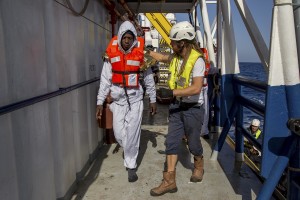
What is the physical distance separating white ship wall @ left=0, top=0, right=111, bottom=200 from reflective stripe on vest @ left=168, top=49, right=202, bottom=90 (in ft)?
3.89

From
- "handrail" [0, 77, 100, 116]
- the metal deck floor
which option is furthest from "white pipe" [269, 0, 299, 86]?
"handrail" [0, 77, 100, 116]

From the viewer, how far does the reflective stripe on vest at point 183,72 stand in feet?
10.2

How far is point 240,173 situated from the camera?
3705mm

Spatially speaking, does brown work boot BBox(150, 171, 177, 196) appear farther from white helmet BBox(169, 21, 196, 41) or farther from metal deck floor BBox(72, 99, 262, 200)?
white helmet BBox(169, 21, 196, 41)

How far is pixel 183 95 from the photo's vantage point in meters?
3.03

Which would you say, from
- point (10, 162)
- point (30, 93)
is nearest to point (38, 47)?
point (30, 93)

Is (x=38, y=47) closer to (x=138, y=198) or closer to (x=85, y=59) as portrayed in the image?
(x=85, y=59)

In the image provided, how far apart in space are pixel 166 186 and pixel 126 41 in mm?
1902

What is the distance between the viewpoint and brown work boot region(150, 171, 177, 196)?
3133 mm

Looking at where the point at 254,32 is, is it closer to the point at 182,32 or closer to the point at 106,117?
the point at 182,32

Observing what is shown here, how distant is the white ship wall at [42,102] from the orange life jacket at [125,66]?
1.43 ft

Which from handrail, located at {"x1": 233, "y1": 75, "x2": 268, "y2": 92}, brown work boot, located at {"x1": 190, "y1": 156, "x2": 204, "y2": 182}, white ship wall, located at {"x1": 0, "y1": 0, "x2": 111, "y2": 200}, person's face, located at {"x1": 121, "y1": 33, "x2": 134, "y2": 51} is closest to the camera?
white ship wall, located at {"x1": 0, "y1": 0, "x2": 111, "y2": 200}

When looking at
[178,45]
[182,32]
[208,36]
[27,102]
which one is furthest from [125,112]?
[208,36]

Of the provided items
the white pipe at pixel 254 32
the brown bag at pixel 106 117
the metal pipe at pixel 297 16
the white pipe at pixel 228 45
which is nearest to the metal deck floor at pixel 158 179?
the brown bag at pixel 106 117
